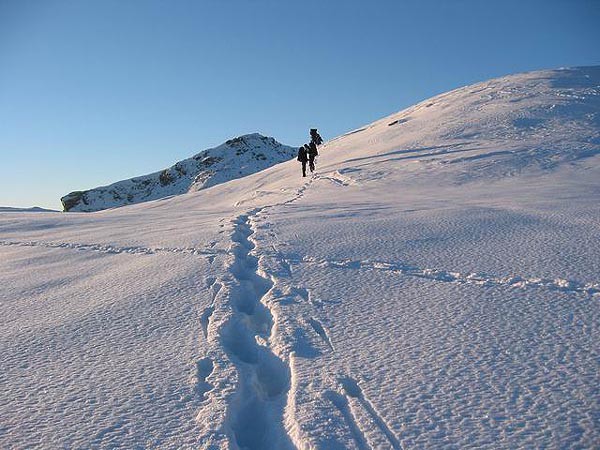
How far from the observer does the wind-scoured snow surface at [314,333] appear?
105 inches

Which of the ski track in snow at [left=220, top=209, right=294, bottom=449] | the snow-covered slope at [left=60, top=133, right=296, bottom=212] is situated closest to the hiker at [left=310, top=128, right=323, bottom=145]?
the ski track in snow at [left=220, top=209, right=294, bottom=449]

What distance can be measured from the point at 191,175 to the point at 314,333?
4159 inches

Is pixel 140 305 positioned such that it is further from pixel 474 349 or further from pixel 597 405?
pixel 597 405

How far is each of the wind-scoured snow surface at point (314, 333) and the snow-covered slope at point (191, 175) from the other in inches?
3291

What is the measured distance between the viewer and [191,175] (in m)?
106

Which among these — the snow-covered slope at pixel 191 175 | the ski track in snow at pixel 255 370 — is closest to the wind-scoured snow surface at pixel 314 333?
the ski track in snow at pixel 255 370

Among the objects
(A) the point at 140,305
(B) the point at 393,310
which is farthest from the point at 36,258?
(B) the point at 393,310

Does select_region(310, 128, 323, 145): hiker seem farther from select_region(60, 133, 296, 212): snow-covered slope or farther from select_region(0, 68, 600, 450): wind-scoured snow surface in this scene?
select_region(60, 133, 296, 212): snow-covered slope

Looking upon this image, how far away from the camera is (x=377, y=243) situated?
6.48m

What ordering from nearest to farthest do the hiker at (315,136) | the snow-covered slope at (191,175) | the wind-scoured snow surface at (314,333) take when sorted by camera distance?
the wind-scoured snow surface at (314,333), the hiker at (315,136), the snow-covered slope at (191,175)

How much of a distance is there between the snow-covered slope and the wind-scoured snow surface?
83587mm

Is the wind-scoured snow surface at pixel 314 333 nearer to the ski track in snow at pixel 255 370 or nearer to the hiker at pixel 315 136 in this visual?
the ski track in snow at pixel 255 370

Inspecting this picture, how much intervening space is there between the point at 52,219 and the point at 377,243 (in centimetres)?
995

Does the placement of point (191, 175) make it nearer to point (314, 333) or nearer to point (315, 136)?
point (315, 136)
